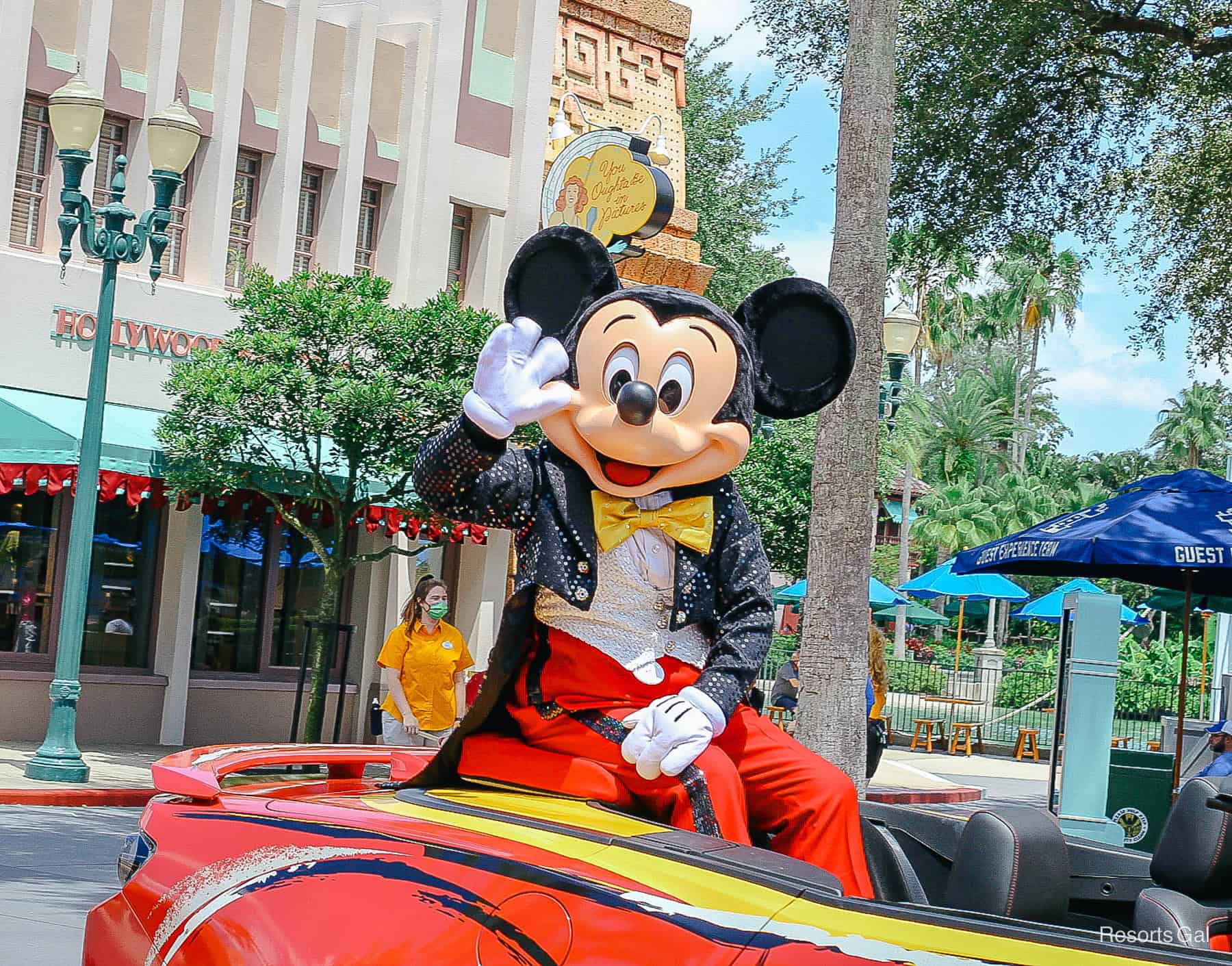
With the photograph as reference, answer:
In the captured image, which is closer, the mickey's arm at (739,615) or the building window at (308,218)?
the mickey's arm at (739,615)

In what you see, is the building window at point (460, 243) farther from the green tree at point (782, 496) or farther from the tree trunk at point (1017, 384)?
the tree trunk at point (1017, 384)

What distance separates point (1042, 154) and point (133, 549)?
31.8 ft

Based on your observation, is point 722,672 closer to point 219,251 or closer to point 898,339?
point 898,339

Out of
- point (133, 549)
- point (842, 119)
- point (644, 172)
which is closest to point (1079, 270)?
point (644, 172)

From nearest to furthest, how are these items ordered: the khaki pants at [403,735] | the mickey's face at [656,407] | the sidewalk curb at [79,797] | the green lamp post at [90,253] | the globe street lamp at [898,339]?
the mickey's face at [656,407] → the khaki pants at [403,735] → the sidewalk curb at [79,797] → the green lamp post at [90,253] → the globe street lamp at [898,339]

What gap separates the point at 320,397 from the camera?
1370 centimetres

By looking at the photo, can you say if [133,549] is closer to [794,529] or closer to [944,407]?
[794,529]

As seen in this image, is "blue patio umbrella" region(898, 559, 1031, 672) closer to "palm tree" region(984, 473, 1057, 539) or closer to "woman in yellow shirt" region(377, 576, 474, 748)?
"woman in yellow shirt" region(377, 576, 474, 748)

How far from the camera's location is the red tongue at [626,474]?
385cm

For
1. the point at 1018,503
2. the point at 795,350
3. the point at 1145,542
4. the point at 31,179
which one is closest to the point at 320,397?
the point at 31,179

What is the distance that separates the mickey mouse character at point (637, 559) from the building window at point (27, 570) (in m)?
12.4

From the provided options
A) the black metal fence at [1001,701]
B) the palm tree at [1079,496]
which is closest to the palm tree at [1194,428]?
the palm tree at [1079,496]

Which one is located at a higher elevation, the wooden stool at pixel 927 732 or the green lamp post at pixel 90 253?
the green lamp post at pixel 90 253

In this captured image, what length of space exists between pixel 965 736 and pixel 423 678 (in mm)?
16090
